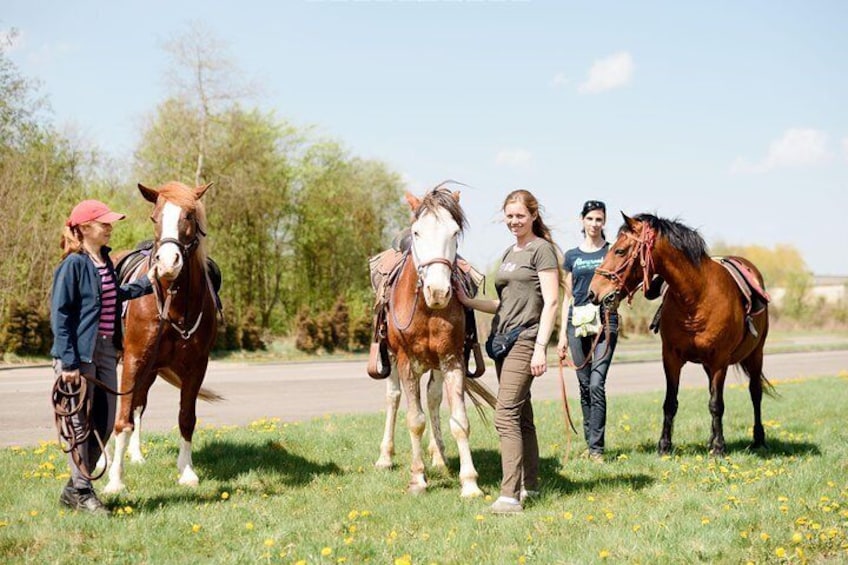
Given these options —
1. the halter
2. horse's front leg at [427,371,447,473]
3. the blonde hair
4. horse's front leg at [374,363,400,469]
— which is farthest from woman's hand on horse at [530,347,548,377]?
horse's front leg at [374,363,400,469]

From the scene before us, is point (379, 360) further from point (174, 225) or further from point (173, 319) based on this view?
point (174, 225)

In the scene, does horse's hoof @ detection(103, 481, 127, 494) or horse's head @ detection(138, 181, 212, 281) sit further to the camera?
horse's hoof @ detection(103, 481, 127, 494)

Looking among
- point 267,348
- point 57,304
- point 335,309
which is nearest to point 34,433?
point 57,304

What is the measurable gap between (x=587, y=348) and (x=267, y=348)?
65.2 feet

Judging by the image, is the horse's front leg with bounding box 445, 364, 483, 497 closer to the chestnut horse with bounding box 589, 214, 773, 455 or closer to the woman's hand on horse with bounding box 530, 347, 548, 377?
the woman's hand on horse with bounding box 530, 347, 548, 377

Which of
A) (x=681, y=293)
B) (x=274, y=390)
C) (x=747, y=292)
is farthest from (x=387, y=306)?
(x=274, y=390)

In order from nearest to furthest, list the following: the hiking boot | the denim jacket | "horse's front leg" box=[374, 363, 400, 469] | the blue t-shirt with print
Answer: the denim jacket, the hiking boot, "horse's front leg" box=[374, 363, 400, 469], the blue t-shirt with print

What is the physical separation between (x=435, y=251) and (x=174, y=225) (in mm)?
1993

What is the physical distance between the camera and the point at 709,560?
412 cm

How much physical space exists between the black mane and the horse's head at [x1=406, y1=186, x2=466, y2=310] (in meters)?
2.40

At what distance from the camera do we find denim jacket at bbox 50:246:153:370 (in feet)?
16.0

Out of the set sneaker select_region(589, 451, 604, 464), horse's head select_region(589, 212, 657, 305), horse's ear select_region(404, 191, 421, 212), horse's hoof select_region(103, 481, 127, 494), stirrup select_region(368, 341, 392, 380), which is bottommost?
sneaker select_region(589, 451, 604, 464)

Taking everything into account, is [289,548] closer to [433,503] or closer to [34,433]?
[433,503]

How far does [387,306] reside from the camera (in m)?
6.33
